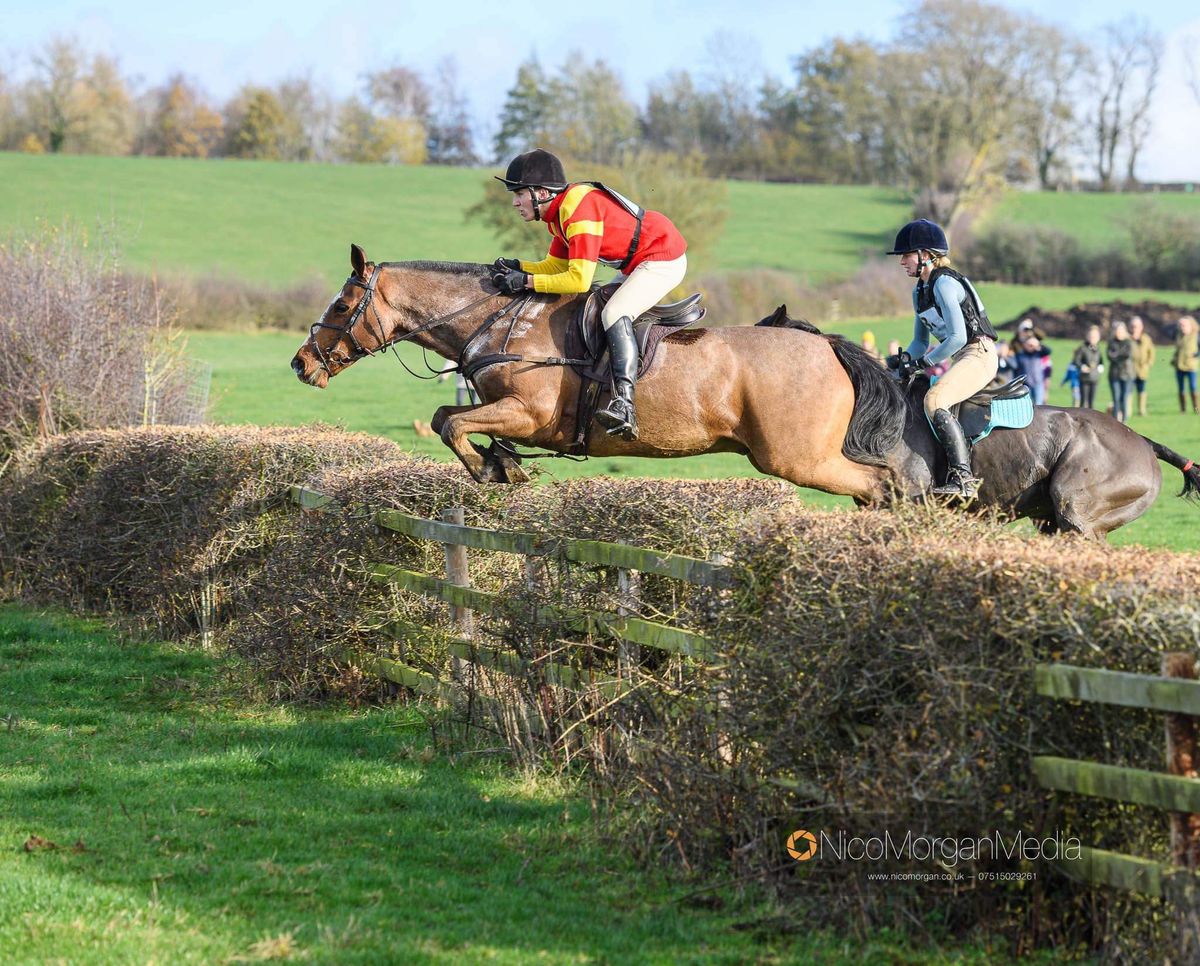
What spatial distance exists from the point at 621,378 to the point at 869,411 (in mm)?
1626

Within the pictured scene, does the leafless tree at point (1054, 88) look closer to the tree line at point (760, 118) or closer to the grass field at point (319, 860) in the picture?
the tree line at point (760, 118)

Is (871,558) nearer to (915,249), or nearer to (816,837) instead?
(816,837)

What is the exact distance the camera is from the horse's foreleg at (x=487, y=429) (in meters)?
7.80

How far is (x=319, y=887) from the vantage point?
5.22m

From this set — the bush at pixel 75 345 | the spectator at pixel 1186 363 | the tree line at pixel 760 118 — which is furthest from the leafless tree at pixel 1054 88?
the bush at pixel 75 345

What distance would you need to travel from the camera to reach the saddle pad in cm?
895

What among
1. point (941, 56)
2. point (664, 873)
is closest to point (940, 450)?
point (664, 873)

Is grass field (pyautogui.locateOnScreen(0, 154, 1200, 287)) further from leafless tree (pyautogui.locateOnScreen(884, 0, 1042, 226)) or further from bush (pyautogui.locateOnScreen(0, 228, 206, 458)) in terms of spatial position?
bush (pyautogui.locateOnScreen(0, 228, 206, 458))

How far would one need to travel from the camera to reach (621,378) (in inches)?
311

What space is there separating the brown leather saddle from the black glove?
1.28ft

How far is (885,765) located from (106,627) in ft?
27.9

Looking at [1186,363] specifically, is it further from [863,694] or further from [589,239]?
[863,694]

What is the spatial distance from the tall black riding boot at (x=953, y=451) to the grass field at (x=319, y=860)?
3.44 meters

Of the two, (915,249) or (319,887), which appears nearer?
(319,887)
